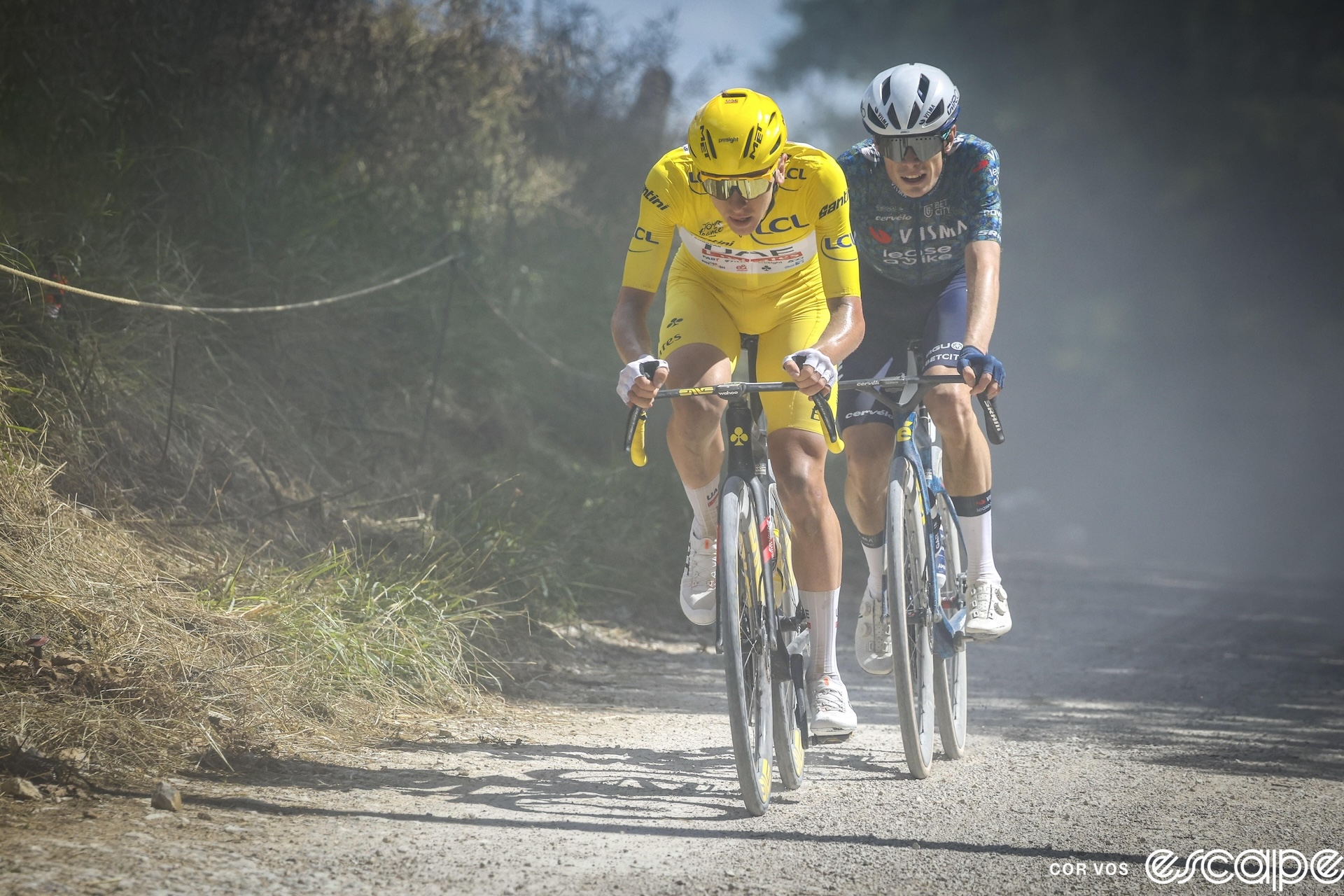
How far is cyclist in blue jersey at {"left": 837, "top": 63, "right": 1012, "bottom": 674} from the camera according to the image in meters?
4.55

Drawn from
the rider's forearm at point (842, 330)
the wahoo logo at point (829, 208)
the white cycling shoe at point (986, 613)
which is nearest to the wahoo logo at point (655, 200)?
the wahoo logo at point (829, 208)

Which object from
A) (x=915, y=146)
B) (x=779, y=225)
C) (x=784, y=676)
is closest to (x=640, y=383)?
(x=779, y=225)

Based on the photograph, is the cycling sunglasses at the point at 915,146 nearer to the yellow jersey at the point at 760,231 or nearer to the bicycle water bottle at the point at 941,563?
the yellow jersey at the point at 760,231

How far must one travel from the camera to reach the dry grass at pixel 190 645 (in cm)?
381

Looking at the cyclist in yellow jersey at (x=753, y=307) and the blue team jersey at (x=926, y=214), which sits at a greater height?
the blue team jersey at (x=926, y=214)

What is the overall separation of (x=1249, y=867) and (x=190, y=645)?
138 inches

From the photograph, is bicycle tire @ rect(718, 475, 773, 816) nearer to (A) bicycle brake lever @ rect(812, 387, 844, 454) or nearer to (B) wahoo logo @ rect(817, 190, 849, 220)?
(A) bicycle brake lever @ rect(812, 387, 844, 454)

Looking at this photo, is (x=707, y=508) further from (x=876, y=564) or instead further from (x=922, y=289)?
(x=922, y=289)

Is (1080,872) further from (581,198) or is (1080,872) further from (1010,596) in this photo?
(581,198)

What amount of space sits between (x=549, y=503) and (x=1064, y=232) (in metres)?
17.6

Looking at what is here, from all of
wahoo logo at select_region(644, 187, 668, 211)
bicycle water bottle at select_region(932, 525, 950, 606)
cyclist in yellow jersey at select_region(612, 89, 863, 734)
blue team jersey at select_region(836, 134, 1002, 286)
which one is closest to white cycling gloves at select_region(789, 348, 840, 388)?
cyclist in yellow jersey at select_region(612, 89, 863, 734)

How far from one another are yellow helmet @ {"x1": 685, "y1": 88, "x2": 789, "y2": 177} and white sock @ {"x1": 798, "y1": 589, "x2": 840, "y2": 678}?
1500 mm

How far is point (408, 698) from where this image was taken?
4887 mm

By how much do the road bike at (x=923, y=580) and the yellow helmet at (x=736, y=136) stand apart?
0.85m
